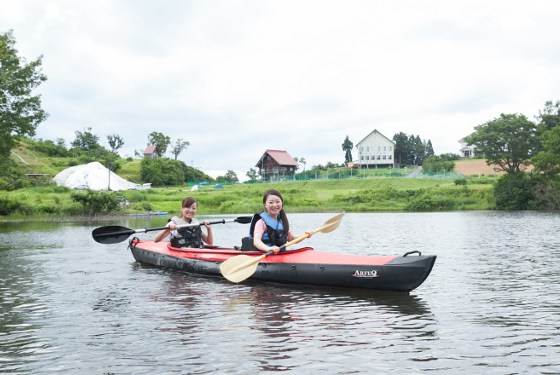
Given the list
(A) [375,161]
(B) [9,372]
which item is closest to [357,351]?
(B) [9,372]

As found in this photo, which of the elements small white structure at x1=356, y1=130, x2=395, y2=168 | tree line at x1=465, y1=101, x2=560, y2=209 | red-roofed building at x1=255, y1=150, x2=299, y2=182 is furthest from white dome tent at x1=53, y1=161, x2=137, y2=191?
tree line at x1=465, y1=101, x2=560, y2=209

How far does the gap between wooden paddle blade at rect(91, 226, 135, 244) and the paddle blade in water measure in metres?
4.11

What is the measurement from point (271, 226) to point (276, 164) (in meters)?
65.5

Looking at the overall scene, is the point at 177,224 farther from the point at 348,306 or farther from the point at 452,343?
the point at 452,343

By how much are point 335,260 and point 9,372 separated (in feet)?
16.0

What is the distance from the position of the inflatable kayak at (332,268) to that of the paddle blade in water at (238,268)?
243 mm

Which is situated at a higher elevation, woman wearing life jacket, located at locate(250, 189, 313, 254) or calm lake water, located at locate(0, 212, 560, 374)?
woman wearing life jacket, located at locate(250, 189, 313, 254)

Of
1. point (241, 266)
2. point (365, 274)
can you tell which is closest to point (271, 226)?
point (241, 266)

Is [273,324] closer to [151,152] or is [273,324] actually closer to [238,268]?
[238,268]

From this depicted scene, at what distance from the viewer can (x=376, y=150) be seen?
7294 cm

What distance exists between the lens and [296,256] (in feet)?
26.2

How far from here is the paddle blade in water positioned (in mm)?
7797

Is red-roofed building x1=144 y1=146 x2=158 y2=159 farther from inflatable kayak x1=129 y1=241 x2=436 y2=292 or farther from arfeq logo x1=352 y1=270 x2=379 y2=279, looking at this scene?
arfeq logo x1=352 y1=270 x2=379 y2=279

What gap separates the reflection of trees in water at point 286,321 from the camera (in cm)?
466
